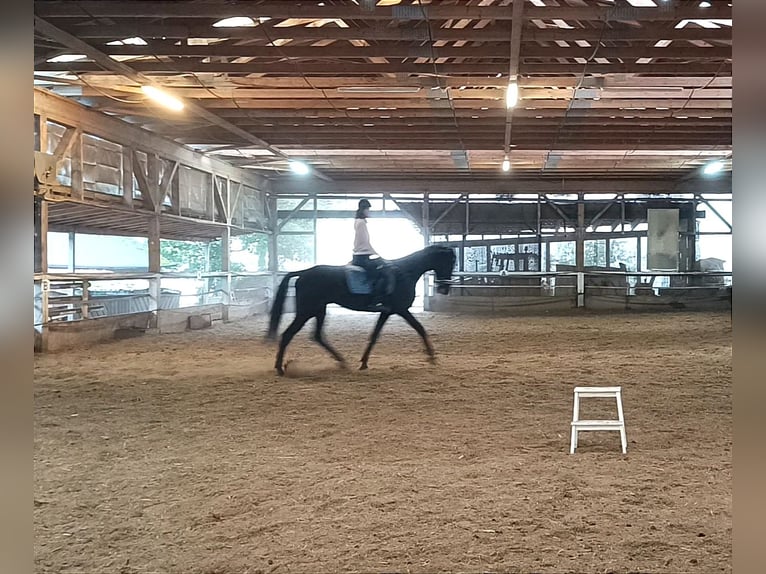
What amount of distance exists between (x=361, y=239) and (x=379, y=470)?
268cm

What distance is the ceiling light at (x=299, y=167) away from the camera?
340 inches

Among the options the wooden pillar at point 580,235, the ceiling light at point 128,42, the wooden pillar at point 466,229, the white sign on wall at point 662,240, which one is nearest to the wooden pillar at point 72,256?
the ceiling light at point 128,42

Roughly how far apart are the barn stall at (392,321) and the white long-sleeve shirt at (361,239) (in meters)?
0.52

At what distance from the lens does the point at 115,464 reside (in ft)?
9.02

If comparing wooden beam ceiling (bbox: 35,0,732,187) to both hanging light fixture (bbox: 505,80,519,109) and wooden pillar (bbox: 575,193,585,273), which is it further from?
wooden pillar (bbox: 575,193,585,273)

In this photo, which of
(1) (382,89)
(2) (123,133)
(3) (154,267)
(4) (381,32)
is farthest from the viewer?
(3) (154,267)

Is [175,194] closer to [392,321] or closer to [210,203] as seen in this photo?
[210,203]

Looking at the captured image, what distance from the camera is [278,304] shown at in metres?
5.08

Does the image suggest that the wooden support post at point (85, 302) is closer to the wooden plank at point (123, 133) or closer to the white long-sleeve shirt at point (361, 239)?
the wooden plank at point (123, 133)

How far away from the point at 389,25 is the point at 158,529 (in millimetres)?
3631

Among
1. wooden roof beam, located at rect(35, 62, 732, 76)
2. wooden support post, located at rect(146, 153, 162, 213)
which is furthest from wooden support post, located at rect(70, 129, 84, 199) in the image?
wooden support post, located at rect(146, 153, 162, 213)

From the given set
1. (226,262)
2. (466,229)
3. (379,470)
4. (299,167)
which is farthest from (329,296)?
(466,229)

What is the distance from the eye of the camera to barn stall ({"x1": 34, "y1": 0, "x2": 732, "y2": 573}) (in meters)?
2.11
